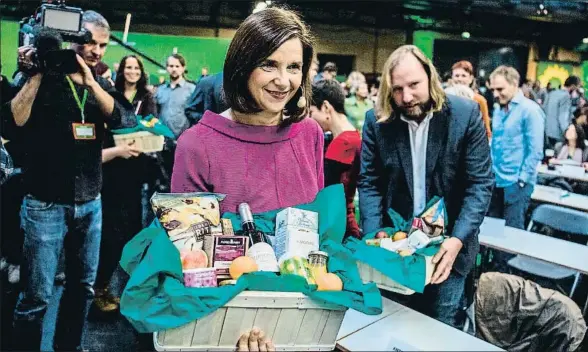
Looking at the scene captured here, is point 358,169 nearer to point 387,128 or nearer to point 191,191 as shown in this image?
point 387,128

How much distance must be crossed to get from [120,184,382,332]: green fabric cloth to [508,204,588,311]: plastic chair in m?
2.42

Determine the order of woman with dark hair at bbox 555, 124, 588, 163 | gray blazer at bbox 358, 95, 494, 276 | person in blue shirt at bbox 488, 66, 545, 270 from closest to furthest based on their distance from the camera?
gray blazer at bbox 358, 95, 494, 276, person in blue shirt at bbox 488, 66, 545, 270, woman with dark hair at bbox 555, 124, 588, 163

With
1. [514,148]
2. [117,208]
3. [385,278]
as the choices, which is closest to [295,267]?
[385,278]

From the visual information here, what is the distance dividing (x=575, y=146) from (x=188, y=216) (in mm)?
5409

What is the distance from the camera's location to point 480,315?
2059 millimetres

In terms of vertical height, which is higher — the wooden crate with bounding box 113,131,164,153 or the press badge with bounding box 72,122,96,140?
the press badge with bounding box 72,122,96,140

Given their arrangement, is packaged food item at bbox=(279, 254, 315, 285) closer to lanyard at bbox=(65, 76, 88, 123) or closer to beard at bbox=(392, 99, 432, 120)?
beard at bbox=(392, 99, 432, 120)

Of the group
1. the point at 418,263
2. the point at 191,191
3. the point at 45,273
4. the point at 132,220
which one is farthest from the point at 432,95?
the point at 132,220

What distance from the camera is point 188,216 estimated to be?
97cm

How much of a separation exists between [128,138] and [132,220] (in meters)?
0.71

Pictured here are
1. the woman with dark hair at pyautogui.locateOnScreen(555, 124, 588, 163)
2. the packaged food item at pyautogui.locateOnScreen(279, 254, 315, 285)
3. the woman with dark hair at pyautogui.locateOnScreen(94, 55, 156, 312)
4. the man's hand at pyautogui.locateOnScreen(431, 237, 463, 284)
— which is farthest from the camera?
the woman with dark hair at pyautogui.locateOnScreen(555, 124, 588, 163)

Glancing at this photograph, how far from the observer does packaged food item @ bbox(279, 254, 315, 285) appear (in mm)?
916

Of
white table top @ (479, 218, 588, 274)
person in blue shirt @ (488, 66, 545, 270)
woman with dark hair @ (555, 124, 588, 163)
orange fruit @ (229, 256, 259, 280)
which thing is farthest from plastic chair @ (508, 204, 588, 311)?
orange fruit @ (229, 256, 259, 280)

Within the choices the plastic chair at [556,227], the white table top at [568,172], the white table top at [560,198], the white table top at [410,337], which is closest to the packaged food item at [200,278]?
→ the white table top at [410,337]
